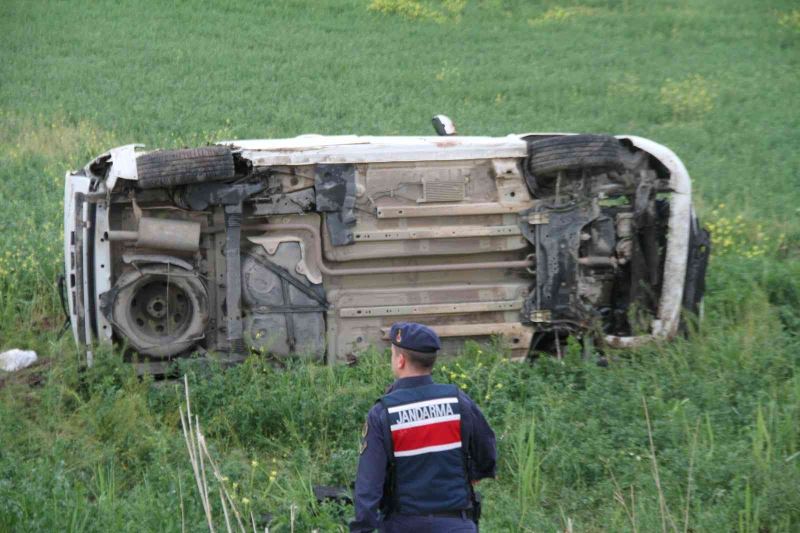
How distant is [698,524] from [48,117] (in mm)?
13724

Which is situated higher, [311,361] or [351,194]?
[351,194]

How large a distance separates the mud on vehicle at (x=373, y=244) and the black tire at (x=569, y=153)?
0.02m

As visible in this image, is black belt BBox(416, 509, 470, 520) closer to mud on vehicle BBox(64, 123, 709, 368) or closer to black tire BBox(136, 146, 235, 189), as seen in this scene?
mud on vehicle BBox(64, 123, 709, 368)

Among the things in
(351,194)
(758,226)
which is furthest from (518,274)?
(758,226)

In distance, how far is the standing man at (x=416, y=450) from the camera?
14.6 ft

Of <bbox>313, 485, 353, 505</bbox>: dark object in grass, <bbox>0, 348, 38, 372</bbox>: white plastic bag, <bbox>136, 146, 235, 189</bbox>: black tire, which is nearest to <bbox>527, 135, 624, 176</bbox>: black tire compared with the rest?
<bbox>136, 146, 235, 189</bbox>: black tire

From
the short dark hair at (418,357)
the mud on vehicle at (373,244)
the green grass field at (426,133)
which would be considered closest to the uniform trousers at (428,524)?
the short dark hair at (418,357)

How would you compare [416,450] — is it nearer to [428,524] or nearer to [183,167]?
[428,524]

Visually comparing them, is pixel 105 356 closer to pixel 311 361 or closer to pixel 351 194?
pixel 311 361

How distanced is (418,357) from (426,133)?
12038mm

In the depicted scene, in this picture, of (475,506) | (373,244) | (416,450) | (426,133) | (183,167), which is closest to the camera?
(416,450)

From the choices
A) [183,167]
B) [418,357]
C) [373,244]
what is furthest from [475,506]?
[183,167]

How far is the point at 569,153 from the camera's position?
853 cm

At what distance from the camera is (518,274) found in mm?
8766
